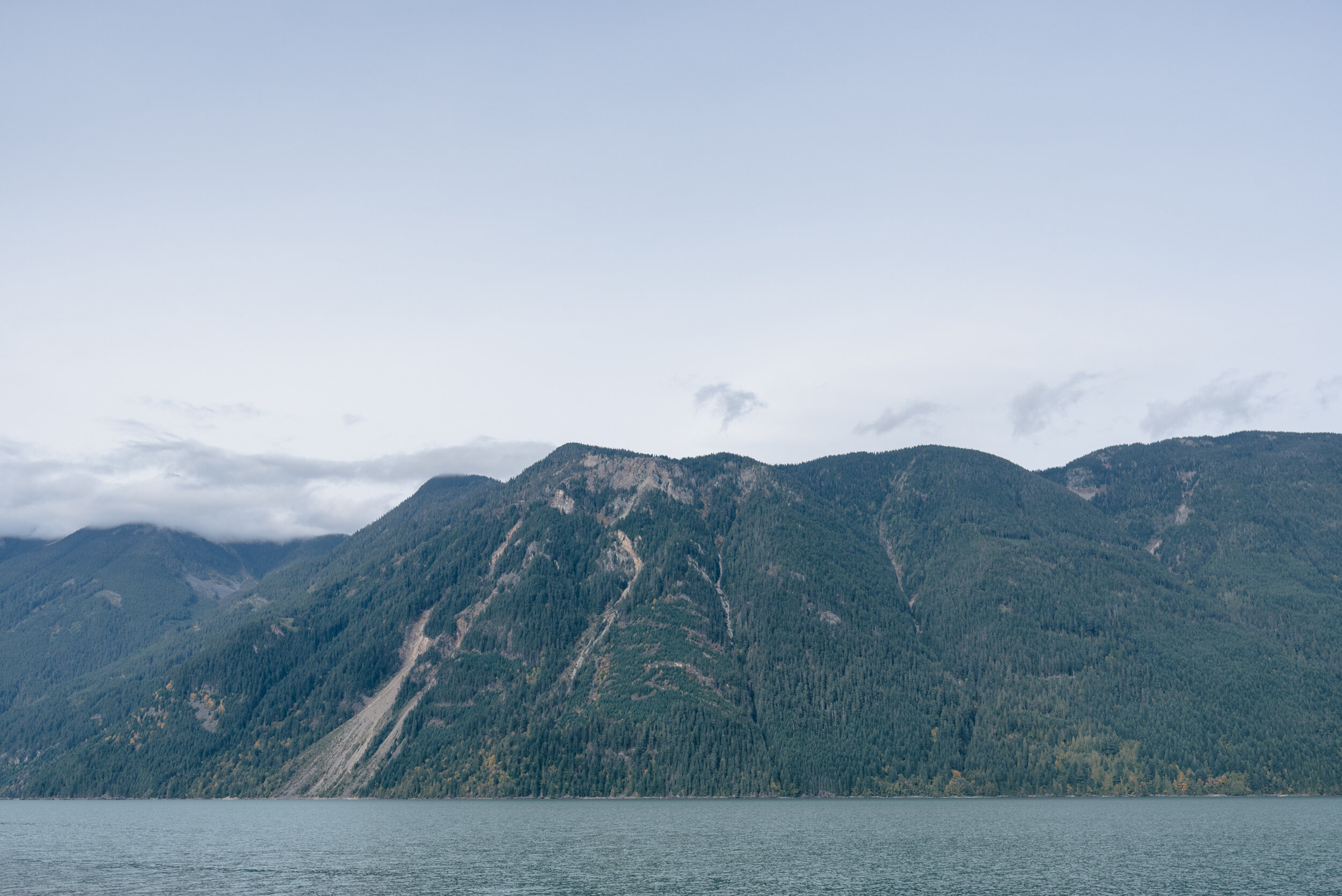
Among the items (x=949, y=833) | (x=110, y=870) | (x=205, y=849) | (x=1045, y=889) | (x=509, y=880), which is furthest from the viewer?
(x=949, y=833)

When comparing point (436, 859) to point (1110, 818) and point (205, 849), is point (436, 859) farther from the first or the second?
point (1110, 818)

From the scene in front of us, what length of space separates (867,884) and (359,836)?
103 m

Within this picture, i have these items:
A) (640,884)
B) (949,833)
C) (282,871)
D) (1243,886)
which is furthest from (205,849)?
(1243,886)

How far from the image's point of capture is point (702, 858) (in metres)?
130

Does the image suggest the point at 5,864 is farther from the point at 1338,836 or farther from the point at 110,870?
the point at 1338,836

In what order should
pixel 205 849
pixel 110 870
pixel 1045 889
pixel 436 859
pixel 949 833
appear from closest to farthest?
pixel 1045 889
pixel 110 870
pixel 436 859
pixel 205 849
pixel 949 833

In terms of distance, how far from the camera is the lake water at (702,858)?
102812 millimetres

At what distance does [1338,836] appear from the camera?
492ft

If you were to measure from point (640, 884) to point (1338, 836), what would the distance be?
12013cm

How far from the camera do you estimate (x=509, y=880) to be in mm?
107688

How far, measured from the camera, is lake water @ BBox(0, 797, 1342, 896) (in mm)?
102812

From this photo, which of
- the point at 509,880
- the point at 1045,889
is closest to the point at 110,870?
the point at 509,880

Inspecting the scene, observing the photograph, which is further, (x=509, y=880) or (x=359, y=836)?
(x=359, y=836)

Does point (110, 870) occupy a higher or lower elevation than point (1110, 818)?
higher
